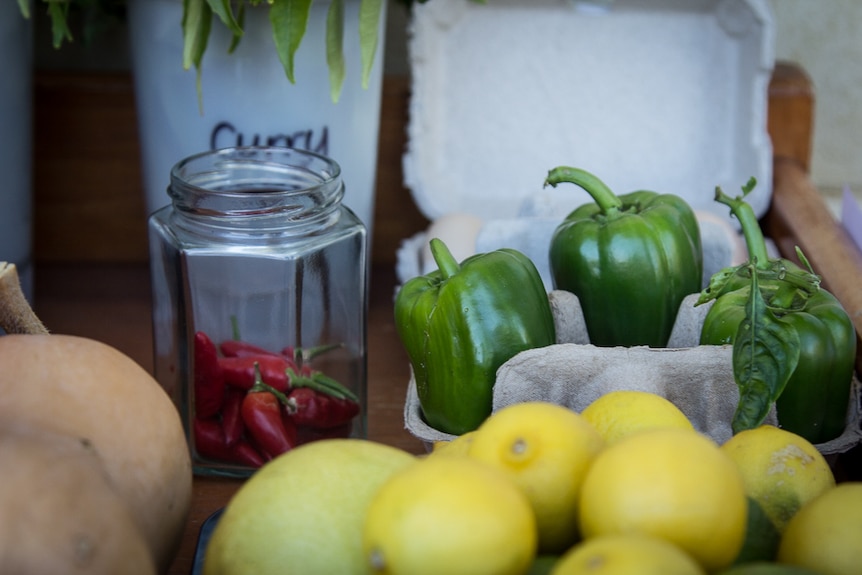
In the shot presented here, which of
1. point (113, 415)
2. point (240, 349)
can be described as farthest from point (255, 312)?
point (113, 415)

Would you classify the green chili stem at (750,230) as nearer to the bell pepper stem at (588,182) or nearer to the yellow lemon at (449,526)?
the bell pepper stem at (588,182)

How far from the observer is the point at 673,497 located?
301mm

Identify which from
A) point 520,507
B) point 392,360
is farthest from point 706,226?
point 520,507

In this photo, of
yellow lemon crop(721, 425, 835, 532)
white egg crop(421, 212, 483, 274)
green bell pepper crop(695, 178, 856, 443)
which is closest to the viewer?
yellow lemon crop(721, 425, 835, 532)

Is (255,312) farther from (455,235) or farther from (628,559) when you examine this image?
(628,559)

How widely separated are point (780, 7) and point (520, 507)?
877mm

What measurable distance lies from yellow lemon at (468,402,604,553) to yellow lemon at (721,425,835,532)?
8cm

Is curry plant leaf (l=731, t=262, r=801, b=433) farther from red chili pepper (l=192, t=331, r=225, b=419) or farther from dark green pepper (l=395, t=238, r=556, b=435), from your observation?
red chili pepper (l=192, t=331, r=225, b=419)

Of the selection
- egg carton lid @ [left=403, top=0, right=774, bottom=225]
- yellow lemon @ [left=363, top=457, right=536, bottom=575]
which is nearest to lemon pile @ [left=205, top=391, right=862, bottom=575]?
yellow lemon @ [left=363, top=457, right=536, bottom=575]

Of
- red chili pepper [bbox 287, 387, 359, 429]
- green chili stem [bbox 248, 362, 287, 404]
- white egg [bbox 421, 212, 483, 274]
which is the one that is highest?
white egg [bbox 421, 212, 483, 274]

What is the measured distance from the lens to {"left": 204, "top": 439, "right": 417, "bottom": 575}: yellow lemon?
0.32 m

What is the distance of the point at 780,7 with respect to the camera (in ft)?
3.36

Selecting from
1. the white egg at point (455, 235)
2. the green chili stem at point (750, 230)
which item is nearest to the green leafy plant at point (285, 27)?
the white egg at point (455, 235)

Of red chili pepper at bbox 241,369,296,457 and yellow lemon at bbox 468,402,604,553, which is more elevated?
yellow lemon at bbox 468,402,604,553
